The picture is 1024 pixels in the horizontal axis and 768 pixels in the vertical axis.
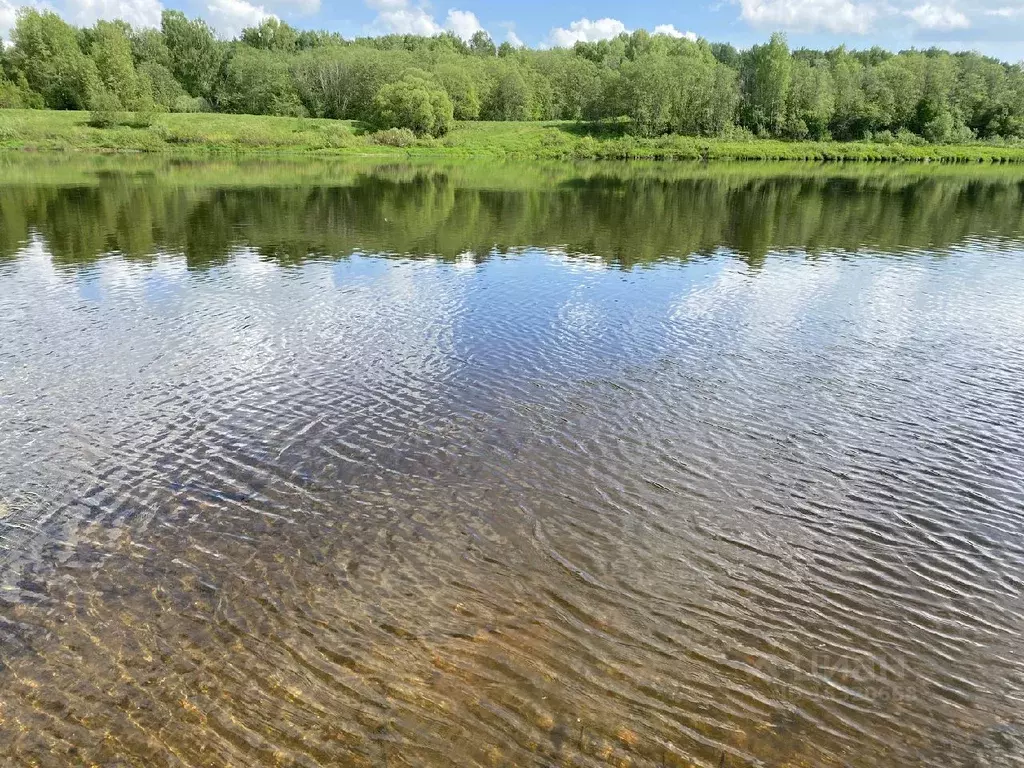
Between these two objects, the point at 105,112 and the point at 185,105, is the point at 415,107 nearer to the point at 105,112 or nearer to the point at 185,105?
the point at 105,112

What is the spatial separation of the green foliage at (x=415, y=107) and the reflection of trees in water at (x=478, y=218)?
52.8m

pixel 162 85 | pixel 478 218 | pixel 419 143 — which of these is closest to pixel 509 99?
pixel 419 143

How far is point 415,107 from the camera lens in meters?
116

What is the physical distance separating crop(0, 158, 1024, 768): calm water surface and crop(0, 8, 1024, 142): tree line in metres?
106

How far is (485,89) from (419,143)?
148 feet

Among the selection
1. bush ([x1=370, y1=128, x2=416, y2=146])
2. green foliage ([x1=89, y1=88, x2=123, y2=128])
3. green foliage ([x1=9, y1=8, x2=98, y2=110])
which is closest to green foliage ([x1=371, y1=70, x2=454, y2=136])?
bush ([x1=370, y1=128, x2=416, y2=146])

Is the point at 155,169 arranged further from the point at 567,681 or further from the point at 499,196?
the point at 567,681

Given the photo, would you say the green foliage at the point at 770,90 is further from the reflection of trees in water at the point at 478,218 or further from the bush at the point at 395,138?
the reflection of trees in water at the point at 478,218

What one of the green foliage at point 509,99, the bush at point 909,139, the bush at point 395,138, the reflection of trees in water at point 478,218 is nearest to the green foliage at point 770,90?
the bush at point 909,139

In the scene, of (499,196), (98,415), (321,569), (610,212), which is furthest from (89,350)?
(499,196)

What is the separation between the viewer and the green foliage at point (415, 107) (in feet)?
377

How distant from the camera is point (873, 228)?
44.3m

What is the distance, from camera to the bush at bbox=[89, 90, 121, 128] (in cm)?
10600

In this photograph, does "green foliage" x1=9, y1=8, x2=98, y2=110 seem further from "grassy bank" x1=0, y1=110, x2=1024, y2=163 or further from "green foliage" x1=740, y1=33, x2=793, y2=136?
"green foliage" x1=740, y1=33, x2=793, y2=136
